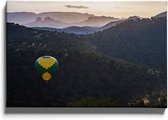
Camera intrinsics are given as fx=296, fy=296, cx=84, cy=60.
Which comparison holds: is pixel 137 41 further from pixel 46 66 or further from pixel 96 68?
pixel 46 66

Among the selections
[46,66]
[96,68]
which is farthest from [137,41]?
[46,66]

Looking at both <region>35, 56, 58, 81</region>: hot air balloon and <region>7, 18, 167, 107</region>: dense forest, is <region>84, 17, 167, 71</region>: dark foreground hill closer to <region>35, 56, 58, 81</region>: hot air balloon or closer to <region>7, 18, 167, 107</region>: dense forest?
<region>7, 18, 167, 107</region>: dense forest

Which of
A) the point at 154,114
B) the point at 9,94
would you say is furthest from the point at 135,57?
the point at 9,94

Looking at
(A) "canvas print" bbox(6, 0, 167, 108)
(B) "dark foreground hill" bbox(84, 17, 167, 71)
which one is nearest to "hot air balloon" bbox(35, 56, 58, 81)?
(A) "canvas print" bbox(6, 0, 167, 108)

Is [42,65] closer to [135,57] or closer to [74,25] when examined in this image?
[74,25]

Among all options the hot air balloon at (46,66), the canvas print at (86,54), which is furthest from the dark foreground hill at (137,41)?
the hot air balloon at (46,66)

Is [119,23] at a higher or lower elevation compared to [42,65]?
higher

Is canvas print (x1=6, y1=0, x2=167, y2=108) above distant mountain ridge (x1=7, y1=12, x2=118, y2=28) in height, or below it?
below
